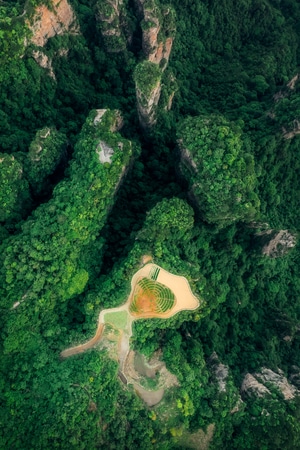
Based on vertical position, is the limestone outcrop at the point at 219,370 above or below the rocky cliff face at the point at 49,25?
below

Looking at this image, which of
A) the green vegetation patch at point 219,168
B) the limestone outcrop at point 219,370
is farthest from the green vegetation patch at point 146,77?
the limestone outcrop at point 219,370

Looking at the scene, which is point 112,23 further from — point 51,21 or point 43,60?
point 43,60

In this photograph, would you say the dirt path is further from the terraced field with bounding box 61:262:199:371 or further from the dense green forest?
the dense green forest

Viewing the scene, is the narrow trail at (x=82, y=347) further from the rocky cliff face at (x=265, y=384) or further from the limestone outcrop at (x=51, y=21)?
the limestone outcrop at (x=51, y=21)

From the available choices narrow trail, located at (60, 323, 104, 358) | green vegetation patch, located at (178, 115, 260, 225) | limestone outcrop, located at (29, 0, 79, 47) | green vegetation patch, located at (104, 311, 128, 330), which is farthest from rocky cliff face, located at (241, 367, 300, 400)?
limestone outcrop, located at (29, 0, 79, 47)

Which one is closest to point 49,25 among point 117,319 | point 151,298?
point 151,298

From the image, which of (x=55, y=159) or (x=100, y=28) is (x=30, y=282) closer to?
(x=55, y=159)
